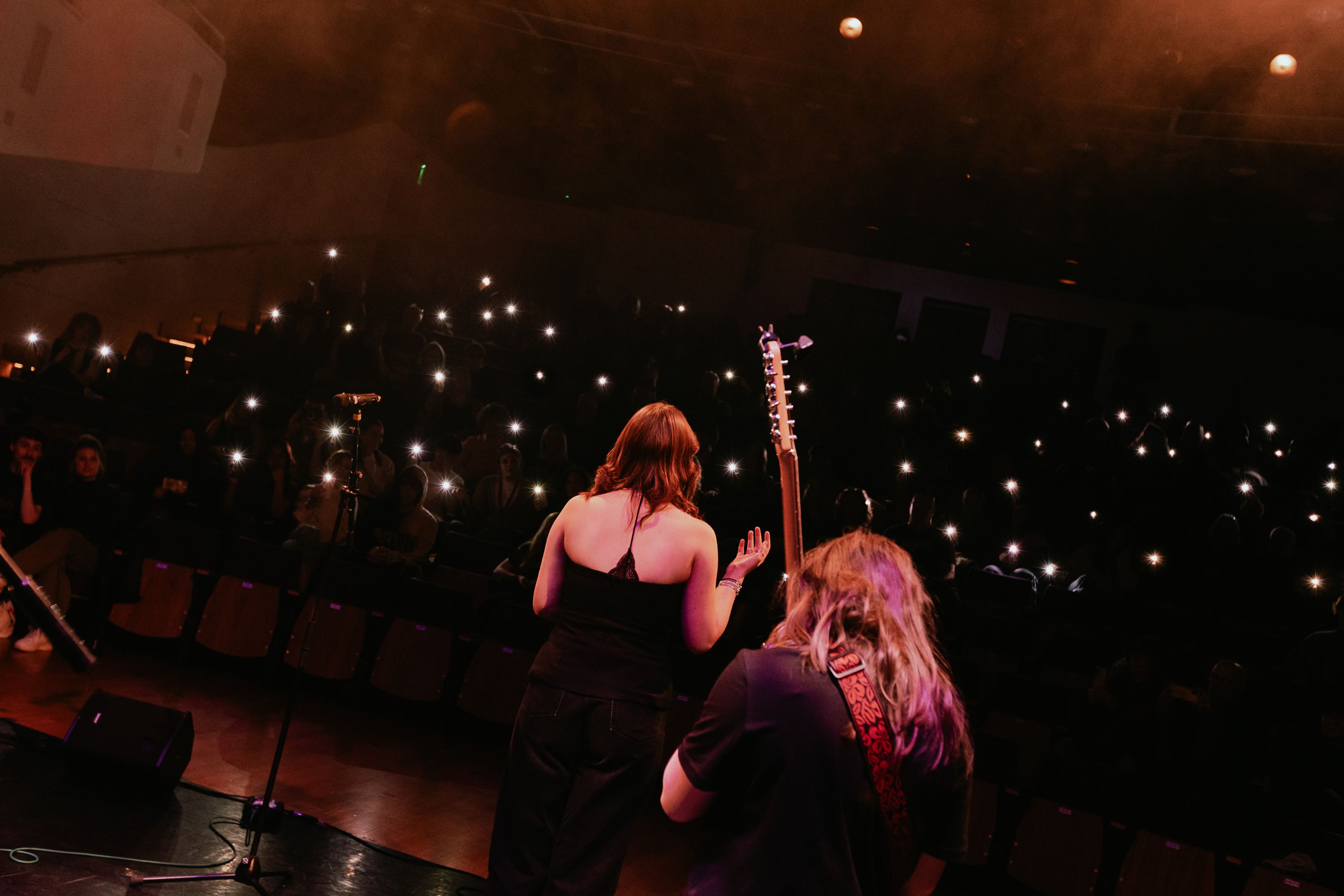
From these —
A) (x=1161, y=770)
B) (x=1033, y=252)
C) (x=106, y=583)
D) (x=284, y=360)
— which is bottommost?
(x=106, y=583)

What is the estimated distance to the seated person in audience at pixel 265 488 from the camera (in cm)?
632

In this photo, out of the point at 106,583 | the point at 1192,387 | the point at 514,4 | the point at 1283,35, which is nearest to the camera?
the point at 106,583

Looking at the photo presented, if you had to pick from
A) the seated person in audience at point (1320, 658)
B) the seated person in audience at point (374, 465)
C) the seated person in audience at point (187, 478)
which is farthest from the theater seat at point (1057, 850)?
the seated person in audience at point (187, 478)

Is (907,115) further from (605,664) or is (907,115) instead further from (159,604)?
(605,664)

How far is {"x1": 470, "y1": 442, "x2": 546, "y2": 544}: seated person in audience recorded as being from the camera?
6.50m

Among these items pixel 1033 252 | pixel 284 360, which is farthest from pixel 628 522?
pixel 1033 252

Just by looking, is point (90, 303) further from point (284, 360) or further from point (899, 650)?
point (899, 650)

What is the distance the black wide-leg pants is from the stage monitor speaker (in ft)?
5.92

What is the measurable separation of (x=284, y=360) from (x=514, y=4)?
11.9 ft

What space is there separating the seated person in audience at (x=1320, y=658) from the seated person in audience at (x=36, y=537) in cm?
680

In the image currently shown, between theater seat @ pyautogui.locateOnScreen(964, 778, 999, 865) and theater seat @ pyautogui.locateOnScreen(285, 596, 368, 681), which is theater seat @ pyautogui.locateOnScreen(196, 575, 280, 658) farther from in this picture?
theater seat @ pyautogui.locateOnScreen(964, 778, 999, 865)

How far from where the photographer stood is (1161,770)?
438 cm

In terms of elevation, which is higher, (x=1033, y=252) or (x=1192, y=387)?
(x=1033, y=252)

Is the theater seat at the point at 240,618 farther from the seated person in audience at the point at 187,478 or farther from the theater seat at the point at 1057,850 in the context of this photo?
the theater seat at the point at 1057,850
